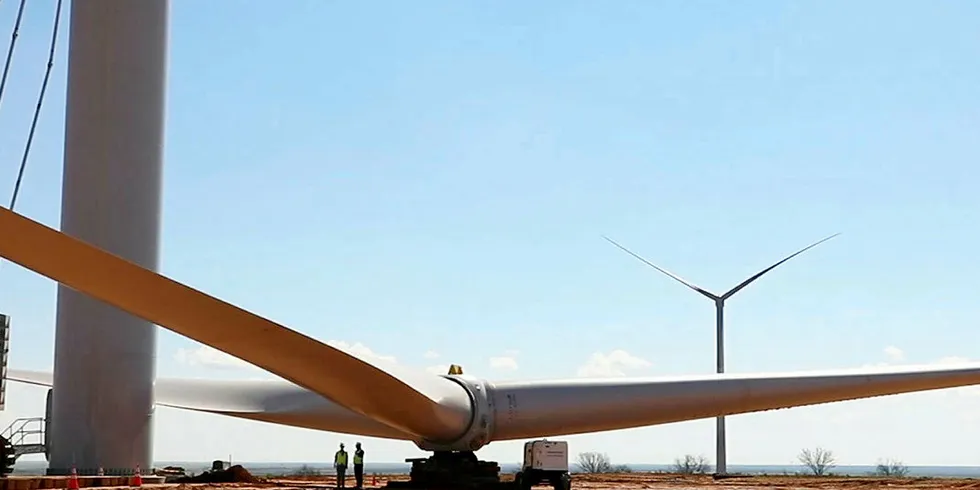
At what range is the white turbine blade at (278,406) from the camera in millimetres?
27547

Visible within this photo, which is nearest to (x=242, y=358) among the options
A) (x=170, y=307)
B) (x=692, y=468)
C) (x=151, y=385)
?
(x=170, y=307)

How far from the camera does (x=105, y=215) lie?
2961cm

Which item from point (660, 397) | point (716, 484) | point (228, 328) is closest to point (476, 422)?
point (660, 397)

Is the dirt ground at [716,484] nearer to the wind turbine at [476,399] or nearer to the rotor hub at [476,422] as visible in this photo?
the wind turbine at [476,399]

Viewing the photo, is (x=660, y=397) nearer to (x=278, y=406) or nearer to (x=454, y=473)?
(x=454, y=473)

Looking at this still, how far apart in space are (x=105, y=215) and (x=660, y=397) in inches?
570

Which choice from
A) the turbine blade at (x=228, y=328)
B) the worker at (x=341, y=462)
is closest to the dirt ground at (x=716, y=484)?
the worker at (x=341, y=462)

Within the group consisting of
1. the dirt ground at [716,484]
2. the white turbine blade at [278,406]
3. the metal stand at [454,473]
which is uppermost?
the white turbine blade at [278,406]

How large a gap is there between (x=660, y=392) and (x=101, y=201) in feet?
48.0

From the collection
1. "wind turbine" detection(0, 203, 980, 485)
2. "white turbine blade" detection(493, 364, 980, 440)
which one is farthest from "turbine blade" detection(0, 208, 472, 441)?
"white turbine blade" detection(493, 364, 980, 440)

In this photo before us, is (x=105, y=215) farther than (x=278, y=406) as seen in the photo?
Yes

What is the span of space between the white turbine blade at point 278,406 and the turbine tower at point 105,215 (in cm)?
157

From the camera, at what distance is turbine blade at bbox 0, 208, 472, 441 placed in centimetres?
1535

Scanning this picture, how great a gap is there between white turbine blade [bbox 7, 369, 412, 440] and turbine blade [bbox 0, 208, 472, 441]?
124 inches
